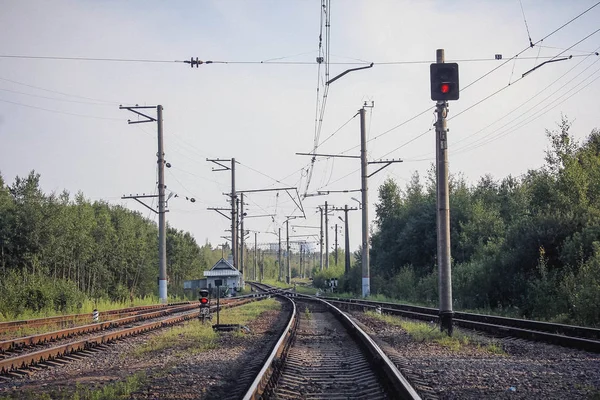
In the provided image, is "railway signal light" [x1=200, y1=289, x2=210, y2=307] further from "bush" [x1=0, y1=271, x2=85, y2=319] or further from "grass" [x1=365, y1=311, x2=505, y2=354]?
"bush" [x1=0, y1=271, x2=85, y2=319]

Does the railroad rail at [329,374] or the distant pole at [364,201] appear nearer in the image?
the railroad rail at [329,374]

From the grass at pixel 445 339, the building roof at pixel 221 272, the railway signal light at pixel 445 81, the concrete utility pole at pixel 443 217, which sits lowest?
the grass at pixel 445 339

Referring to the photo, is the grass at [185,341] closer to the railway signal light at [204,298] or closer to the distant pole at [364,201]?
the railway signal light at [204,298]

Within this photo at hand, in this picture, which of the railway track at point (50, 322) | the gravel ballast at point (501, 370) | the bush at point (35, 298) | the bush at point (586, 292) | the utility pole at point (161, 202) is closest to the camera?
the gravel ballast at point (501, 370)

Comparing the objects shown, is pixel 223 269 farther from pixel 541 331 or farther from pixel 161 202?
pixel 541 331

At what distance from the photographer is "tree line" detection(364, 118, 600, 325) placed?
22.8m

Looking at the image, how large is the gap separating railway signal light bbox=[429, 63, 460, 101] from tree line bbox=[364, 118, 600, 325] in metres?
7.38

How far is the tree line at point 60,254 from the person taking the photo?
3150 cm

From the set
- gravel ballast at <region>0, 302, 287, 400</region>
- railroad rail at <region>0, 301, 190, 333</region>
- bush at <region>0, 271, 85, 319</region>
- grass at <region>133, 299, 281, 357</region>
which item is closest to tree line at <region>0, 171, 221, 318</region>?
bush at <region>0, 271, 85, 319</region>

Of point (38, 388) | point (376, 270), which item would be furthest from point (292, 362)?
point (376, 270)

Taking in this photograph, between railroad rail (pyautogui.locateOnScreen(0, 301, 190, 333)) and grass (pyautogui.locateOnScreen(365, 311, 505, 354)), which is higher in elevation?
grass (pyautogui.locateOnScreen(365, 311, 505, 354))

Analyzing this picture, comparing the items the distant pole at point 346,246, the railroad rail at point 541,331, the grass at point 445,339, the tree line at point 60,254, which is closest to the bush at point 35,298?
the tree line at point 60,254

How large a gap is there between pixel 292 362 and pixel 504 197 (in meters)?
42.0

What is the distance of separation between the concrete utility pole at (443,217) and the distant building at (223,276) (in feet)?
113
